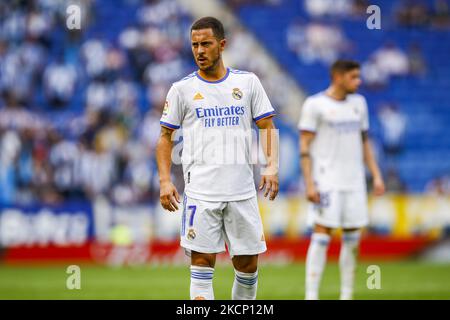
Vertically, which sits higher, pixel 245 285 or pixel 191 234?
pixel 191 234

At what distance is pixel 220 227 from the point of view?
702 centimetres

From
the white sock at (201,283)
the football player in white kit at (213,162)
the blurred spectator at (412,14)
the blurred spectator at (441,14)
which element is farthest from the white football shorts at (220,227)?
the blurred spectator at (441,14)

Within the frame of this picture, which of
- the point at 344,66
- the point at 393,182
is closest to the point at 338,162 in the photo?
the point at 344,66

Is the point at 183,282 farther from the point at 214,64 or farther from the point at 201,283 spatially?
the point at 214,64

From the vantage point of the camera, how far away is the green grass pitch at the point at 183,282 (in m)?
10.4

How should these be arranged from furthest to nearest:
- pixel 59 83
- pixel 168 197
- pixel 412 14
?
pixel 412 14
pixel 59 83
pixel 168 197

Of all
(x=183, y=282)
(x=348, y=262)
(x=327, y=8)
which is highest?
(x=327, y=8)

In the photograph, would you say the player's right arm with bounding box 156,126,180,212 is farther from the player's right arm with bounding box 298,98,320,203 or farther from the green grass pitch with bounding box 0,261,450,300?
the green grass pitch with bounding box 0,261,450,300

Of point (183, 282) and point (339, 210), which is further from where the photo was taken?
point (183, 282)

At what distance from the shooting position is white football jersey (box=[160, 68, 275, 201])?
693cm

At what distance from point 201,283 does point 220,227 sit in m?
0.48

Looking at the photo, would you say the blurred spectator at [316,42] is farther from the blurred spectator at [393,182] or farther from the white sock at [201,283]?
the white sock at [201,283]

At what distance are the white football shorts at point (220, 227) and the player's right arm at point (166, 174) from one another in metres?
0.20

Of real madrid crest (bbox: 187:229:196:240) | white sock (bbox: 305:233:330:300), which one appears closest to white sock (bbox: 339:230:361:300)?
white sock (bbox: 305:233:330:300)
